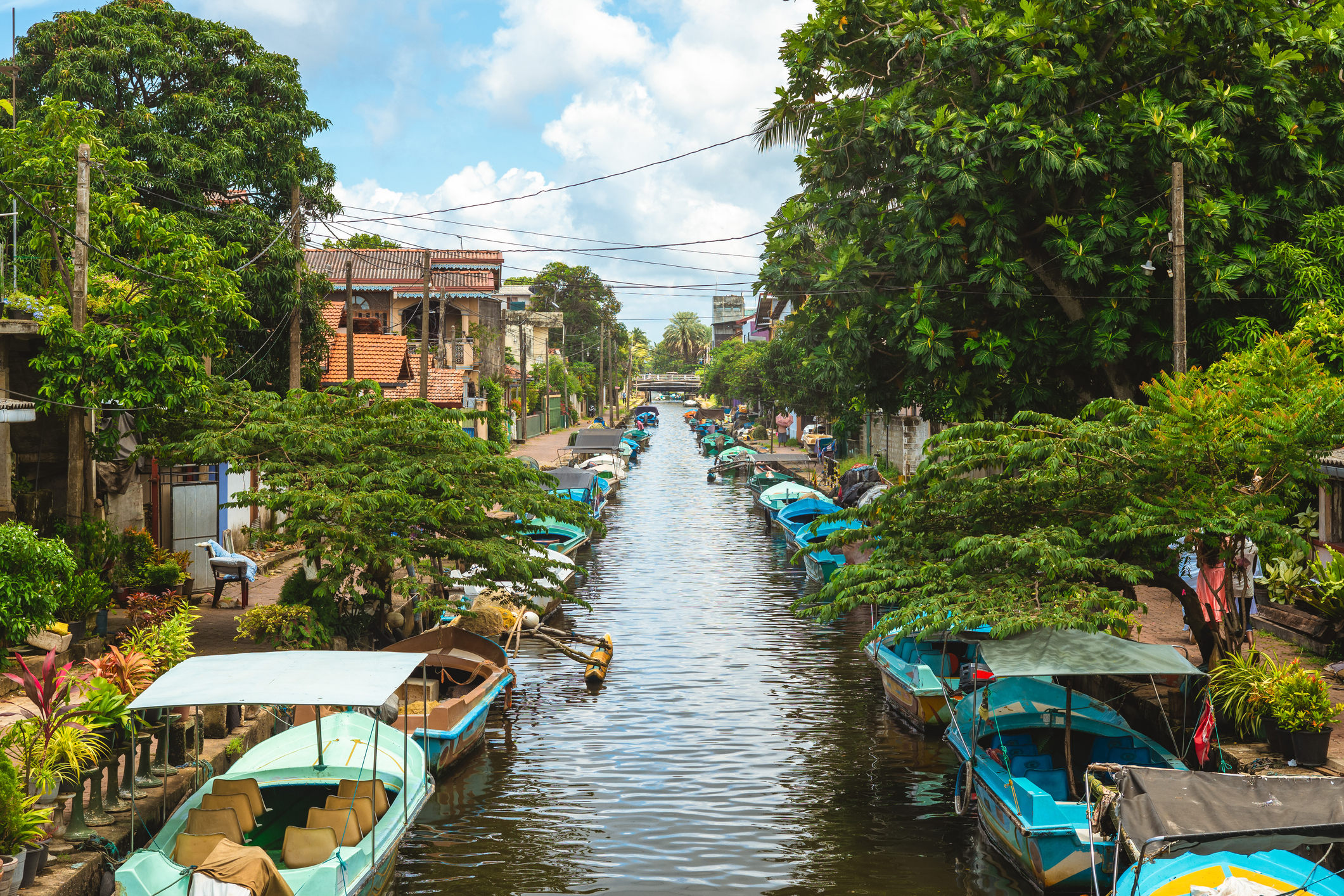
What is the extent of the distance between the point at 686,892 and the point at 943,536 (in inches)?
211

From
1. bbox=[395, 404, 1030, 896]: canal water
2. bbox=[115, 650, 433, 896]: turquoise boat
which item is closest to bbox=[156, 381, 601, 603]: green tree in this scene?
bbox=[395, 404, 1030, 896]: canal water

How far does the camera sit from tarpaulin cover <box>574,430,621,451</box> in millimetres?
61031

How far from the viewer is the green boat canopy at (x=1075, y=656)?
1189cm

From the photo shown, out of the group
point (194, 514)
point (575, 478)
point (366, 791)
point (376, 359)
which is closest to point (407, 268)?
point (376, 359)

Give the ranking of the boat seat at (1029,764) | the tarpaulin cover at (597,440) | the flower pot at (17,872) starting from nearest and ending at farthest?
the flower pot at (17,872)
the boat seat at (1029,764)
the tarpaulin cover at (597,440)

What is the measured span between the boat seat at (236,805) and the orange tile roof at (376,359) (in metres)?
29.9

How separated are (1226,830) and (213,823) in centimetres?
900

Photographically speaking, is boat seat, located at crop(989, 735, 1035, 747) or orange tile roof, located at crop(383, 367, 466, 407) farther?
orange tile roof, located at crop(383, 367, 466, 407)

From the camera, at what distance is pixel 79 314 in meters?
16.9

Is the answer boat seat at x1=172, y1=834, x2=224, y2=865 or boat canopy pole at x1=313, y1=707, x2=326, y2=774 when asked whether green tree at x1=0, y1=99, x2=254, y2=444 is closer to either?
boat canopy pole at x1=313, y1=707, x2=326, y2=774

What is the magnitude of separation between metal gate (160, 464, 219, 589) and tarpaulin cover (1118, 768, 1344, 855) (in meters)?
20.3

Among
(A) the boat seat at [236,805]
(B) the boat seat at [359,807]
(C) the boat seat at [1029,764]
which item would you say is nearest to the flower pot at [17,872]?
(A) the boat seat at [236,805]

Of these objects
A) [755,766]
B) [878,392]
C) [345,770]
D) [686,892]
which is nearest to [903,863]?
[686,892]

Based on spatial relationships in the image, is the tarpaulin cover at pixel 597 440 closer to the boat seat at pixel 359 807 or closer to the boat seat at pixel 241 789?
the boat seat at pixel 241 789
